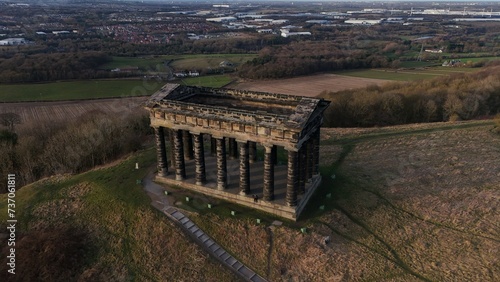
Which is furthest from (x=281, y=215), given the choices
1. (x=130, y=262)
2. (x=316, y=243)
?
(x=130, y=262)

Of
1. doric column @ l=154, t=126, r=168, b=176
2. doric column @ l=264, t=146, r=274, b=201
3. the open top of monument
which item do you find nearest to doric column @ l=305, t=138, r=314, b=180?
the open top of monument

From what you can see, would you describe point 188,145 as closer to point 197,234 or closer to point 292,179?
point 197,234

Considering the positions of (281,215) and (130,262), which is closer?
(130,262)

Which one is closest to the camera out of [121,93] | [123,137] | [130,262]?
[130,262]

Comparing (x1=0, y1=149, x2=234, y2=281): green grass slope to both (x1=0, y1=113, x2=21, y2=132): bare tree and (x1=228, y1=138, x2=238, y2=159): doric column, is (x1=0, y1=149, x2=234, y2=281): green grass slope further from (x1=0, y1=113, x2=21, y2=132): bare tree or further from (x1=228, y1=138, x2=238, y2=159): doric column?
(x1=0, y1=113, x2=21, y2=132): bare tree

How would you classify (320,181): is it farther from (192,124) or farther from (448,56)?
(448,56)

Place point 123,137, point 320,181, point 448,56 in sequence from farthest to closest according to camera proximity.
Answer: point 448,56, point 123,137, point 320,181
